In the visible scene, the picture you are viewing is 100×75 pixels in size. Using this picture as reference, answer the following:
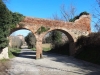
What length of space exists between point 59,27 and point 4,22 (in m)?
7.31

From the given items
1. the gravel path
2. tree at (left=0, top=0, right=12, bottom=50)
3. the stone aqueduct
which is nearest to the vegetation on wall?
tree at (left=0, top=0, right=12, bottom=50)

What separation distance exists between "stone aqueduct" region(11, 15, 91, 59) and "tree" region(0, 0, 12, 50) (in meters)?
1.94

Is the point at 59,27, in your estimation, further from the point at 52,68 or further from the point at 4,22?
the point at 52,68

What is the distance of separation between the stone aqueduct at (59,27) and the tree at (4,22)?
1943mm

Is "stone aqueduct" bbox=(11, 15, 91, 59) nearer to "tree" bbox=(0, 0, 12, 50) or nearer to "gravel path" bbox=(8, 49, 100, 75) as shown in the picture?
"tree" bbox=(0, 0, 12, 50)

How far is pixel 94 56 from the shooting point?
19594mm

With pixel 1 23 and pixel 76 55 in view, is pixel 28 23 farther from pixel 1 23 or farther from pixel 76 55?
pixel 76 55

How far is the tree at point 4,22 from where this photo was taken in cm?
1862

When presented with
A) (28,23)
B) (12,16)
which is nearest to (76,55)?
(28,23)

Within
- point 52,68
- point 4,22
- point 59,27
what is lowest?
point 52,68

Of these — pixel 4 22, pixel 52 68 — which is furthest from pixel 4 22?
pixel 52 68

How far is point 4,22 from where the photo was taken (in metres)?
18.9

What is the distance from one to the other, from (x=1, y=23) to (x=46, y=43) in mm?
39957

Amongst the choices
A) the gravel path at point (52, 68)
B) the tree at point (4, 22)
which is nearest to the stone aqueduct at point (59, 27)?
the tree at point (4, 22)
